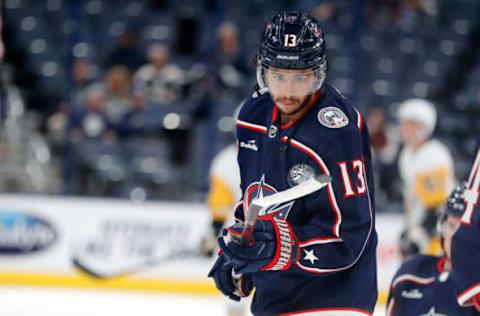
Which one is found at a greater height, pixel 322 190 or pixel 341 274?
pixel 322 190

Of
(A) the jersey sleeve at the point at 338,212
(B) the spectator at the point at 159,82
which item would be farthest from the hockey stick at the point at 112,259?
(A) the jersey sleeve at the point at 338,212

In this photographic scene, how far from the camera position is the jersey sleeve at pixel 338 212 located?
249 cm

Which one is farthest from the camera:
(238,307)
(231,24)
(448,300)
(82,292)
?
(231,24)

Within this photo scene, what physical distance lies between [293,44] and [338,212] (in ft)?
1.40

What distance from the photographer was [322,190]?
2504mm

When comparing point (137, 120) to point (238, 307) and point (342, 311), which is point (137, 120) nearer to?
point (238, 307)

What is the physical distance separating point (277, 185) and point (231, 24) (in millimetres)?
5604

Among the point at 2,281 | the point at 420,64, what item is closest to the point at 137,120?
Result: the point at 2,281

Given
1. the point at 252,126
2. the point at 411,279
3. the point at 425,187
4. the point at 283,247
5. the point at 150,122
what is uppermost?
the point at 252,126

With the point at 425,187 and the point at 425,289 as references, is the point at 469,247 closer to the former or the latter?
the point at 425,289

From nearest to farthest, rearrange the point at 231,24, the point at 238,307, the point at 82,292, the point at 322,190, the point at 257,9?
the point at 322,190
the point at 238,307
the point at 82,292
the point at 231,24
the point at 257,9

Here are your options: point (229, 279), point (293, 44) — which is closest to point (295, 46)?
point (293, 44)

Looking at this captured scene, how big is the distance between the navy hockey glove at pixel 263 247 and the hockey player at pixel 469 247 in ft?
1.38

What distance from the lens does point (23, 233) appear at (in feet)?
23.8
